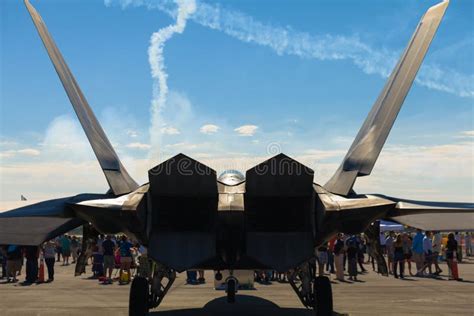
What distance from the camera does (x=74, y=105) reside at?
789cm

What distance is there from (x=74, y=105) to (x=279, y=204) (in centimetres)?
334

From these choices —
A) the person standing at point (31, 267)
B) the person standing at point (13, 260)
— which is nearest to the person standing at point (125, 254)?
Answer: the person standing at point (31, 267)

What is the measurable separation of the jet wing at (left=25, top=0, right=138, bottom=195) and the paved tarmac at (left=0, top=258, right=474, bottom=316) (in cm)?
398

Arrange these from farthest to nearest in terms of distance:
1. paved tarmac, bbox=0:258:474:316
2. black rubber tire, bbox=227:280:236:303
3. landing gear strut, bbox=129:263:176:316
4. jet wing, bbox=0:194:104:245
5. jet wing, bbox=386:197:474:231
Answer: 1. black rubber tire, bbox=227:280:236:303
2. paved tarmac, bbox=0:258:474:316
3. landing gear strut, bbox=129:263:176:316
4. jet wing, bbox=386:197:474:231
5. jet wing, bbox=0:194:104:245

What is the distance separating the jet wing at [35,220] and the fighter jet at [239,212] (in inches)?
0.5

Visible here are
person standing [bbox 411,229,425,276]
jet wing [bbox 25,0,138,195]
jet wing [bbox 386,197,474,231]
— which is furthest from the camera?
person standing [bbox 411,229,425,276]

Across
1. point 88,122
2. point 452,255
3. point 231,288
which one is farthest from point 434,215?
point 452,255

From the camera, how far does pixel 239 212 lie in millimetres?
6754

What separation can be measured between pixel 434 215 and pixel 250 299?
689 centimetres

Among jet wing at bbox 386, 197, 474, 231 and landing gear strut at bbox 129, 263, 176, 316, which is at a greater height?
jet wing at bbox 386, 197, 474, 231

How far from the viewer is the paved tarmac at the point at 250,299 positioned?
10.9 metres

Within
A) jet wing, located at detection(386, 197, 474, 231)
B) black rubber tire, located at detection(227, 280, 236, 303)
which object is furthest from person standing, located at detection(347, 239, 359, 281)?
jet wing, located at detection(386, 197, 474, 231)

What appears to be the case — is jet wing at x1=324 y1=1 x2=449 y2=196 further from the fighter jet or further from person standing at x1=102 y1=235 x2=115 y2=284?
person standing at x1=102 y1=235 x2=115 y2=284

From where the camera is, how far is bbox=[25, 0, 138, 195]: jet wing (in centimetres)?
754
